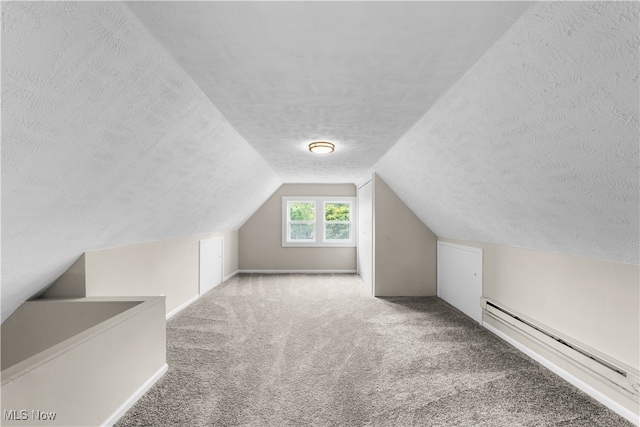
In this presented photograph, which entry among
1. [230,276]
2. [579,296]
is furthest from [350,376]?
[230,276]

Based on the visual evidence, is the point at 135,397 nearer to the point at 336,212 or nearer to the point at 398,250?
the point at 398,250

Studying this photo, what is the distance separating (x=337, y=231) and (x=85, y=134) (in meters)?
5.98

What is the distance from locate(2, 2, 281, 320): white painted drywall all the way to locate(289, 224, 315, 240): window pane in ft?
14.0

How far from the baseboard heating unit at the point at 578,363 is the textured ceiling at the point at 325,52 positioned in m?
2.17

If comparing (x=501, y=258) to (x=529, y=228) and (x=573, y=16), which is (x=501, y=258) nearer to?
(x=529, y=228)

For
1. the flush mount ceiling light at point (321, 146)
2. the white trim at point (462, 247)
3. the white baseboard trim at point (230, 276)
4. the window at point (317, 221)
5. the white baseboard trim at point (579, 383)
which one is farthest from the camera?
the window at point (317, 221)

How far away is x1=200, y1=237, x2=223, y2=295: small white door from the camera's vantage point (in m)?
5.00

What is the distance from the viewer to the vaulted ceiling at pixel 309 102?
4.00ft

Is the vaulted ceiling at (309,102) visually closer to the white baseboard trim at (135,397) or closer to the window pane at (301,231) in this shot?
the white baseboard trim at (135,397)

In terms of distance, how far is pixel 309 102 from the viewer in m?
2.30

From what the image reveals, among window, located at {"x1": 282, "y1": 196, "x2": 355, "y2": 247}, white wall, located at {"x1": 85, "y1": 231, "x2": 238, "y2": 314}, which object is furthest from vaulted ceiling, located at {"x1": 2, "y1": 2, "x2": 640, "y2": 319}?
window, located at {"x1": 282, "y1": 196, "x2": 355, "y2": 247}

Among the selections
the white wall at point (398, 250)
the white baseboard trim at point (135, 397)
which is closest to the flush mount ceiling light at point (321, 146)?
the white wall at point (398, 250)

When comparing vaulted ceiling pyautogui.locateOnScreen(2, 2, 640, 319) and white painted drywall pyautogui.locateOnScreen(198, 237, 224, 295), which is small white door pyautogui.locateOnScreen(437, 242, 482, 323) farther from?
white painted drywall pyautogui.locateOnScreen(198, 237, 224, 295)

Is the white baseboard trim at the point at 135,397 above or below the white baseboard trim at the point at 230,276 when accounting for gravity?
below
